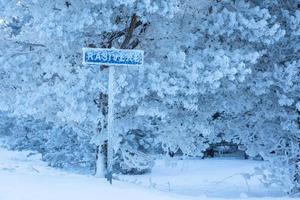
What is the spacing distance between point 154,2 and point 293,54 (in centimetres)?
300

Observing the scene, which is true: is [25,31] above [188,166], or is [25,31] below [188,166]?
above

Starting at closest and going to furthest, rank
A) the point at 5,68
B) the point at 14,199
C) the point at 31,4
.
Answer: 1. the point at 14,199
2. the point at 31,4
3. the point at 5,68

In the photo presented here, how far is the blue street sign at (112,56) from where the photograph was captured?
286 inches

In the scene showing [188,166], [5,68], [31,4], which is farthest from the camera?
[188,166]

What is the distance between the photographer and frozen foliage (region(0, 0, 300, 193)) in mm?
9422

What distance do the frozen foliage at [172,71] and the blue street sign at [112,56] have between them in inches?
68.8

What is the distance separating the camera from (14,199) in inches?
237

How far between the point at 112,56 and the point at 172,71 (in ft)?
8.52

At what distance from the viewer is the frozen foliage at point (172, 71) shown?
371 inches

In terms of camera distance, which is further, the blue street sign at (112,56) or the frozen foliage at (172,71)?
the frozen foliage at (172,71)

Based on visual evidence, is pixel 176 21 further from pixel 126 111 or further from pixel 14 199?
pixel 14 199

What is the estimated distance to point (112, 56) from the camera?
23.8 feet

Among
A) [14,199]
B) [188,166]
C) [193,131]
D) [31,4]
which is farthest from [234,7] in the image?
[188,166]

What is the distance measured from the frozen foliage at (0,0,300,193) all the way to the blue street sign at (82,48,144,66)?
5.73 feet
